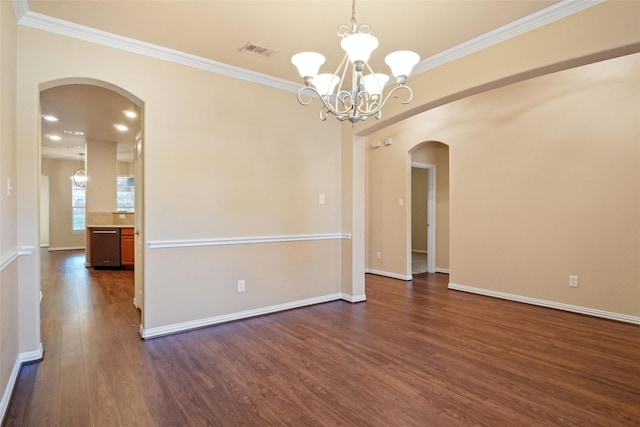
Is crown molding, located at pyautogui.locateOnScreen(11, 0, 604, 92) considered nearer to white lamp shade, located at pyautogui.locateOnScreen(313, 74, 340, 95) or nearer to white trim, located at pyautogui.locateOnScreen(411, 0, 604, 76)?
white trim, located at pyautogui.locateOnScreen(411, 0, 604, 76)

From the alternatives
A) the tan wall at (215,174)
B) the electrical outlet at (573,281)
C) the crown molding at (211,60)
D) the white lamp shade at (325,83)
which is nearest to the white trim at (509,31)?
the crown molding at (211,60)

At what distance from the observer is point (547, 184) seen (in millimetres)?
4262

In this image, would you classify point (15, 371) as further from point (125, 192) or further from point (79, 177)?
point (79, 177)

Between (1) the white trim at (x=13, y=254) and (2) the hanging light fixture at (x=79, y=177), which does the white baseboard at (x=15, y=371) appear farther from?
(2) the hanging light fixture at (x=79, y=177)

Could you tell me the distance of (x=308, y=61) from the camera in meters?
2.22

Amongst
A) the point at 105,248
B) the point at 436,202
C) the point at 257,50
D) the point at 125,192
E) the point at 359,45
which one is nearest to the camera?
the point at 359,45

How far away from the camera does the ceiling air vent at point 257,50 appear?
3137 millimetres

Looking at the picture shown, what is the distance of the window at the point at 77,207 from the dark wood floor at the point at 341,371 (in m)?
7.38

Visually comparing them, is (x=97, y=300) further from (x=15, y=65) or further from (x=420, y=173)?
(x=420, y=173)

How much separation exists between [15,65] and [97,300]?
Result: 3068 mm

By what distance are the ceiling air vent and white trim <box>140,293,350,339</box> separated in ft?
8.81

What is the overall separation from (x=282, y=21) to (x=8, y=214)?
2.38 metres

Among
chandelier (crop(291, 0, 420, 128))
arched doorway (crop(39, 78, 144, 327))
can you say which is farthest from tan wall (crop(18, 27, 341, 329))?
chandelier (crop(291, 0, 420, 128))

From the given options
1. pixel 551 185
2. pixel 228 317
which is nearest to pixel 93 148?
pixel 228 317
